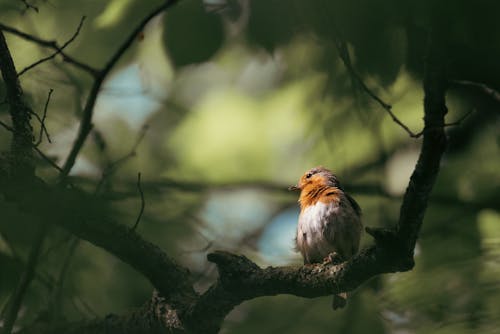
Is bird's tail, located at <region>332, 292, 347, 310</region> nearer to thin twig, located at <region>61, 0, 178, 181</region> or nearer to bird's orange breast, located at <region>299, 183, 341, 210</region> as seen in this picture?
bird's orange breast, located at <region>299, 183, 341, 210</region>

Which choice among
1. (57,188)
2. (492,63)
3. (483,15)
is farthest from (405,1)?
(57,188)

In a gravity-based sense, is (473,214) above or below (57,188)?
above

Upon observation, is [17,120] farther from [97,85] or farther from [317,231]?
[317,231]

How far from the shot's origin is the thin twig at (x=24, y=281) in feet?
11.4

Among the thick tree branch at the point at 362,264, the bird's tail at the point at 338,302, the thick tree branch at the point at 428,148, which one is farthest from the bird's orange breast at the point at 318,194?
the thick tree branch at the point at 428,148

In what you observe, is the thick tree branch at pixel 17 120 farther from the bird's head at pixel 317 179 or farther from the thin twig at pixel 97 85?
the bird's head at pixel 317 179

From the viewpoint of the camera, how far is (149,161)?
7059mm

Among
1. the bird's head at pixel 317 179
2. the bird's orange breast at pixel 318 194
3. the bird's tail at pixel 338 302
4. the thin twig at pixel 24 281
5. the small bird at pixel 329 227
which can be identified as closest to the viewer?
the thin twig at pixel 24 281

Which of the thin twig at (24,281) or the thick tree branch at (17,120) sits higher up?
the thick tree branch at (17,120)

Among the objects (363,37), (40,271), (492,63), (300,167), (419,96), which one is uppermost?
(300,167)

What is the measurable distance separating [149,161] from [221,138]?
762 millimetres

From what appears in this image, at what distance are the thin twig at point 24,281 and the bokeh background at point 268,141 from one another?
0.32ft

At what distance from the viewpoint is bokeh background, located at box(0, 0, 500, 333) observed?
2451 millimetres

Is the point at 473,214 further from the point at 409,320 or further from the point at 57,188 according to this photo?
the point at 57,188
